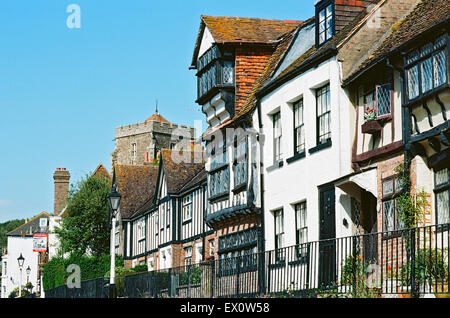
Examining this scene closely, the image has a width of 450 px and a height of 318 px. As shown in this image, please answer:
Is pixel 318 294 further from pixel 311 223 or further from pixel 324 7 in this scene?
pixel 324 7

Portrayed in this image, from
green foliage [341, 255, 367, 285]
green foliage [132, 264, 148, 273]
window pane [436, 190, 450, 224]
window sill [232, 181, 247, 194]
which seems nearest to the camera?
green foliage [341, 255, 367, 285]

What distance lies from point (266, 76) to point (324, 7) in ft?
16.0

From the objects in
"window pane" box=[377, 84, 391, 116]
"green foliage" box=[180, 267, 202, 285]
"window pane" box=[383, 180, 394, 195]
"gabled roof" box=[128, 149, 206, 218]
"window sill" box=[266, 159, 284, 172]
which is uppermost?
"gabled roof" box=[128, 149, 206, 218]

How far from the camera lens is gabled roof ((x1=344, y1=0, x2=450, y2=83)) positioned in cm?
1800

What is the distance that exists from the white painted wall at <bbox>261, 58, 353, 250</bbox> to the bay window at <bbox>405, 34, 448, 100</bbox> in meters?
3.26

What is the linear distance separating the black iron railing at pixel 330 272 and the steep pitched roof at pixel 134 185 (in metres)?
25.9

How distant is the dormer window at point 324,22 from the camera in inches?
939

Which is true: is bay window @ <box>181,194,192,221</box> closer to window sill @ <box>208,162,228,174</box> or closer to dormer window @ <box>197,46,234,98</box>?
window sill @ <box>208,162,228,174</box>

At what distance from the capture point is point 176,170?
45156 millimetres

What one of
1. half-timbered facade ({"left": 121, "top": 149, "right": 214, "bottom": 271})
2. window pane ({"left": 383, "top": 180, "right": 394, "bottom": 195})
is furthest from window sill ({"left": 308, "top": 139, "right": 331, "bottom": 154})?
half-timbered facade ({"left": 121, "top": 149, "right": 214, "bottom": 271})

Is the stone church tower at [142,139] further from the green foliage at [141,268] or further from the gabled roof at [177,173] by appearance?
the green foliage at [141,268]

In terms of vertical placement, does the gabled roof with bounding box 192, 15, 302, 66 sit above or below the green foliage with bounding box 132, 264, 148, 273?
above

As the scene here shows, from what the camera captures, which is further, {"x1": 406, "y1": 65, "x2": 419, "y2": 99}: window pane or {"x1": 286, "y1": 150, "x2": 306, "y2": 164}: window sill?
{"x1": 286, "y1": 150, "x2": 306, "y2": 164}: window sill
